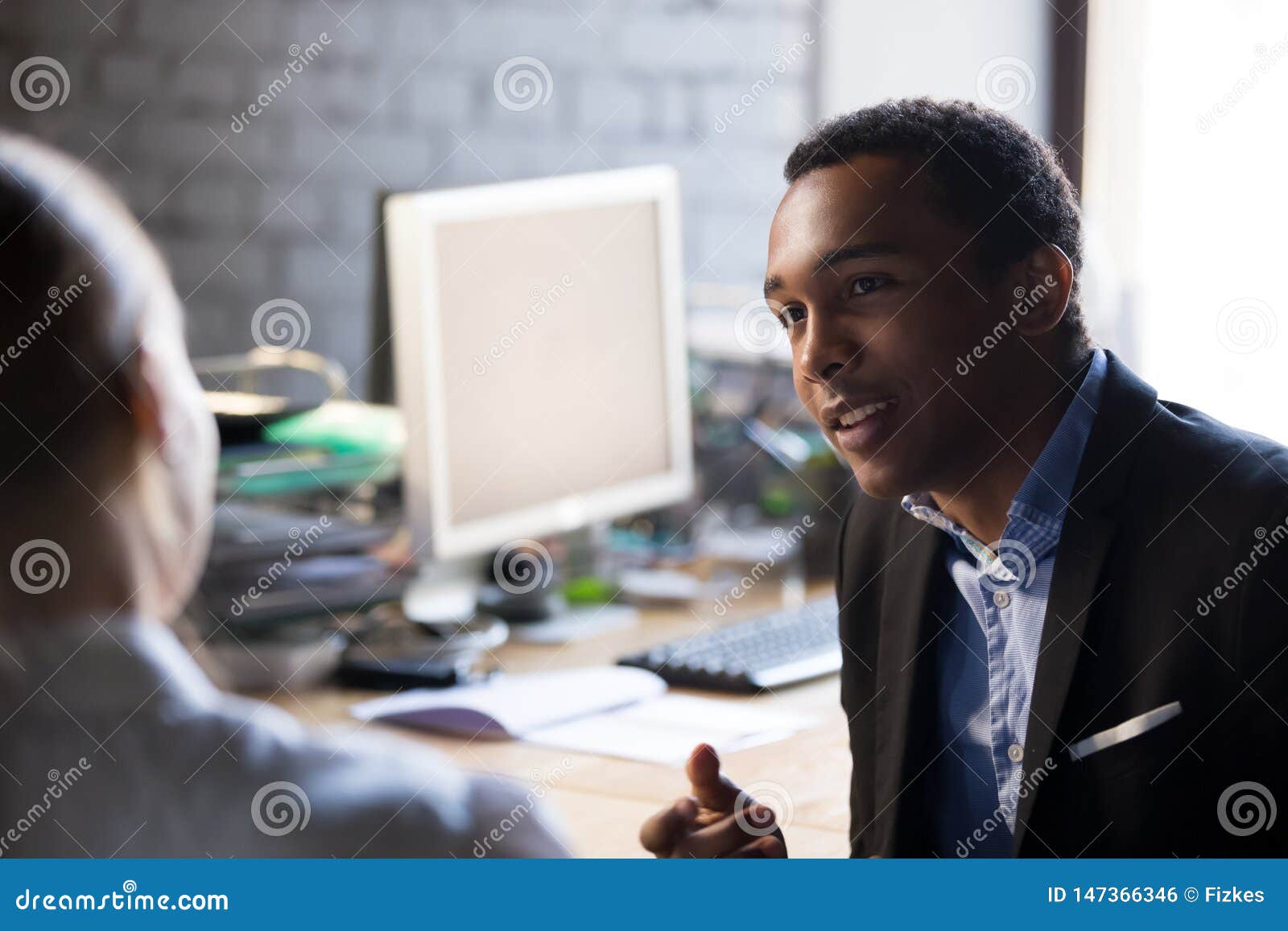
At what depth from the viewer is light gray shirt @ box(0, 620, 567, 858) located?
83cm

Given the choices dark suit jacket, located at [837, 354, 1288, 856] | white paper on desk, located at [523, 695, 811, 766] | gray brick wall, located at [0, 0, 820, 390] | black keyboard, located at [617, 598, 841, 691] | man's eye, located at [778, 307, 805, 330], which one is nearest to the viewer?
dark suit jacket, located at [837, 354, 1288, 856]

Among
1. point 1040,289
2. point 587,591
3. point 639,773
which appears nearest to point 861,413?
point 1040,289

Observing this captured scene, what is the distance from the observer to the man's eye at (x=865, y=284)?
1.00 meters

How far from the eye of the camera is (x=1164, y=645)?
3.12 ft

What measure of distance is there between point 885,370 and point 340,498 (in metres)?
0.80

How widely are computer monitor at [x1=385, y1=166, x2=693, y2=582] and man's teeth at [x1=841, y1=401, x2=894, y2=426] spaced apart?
0.60 meters

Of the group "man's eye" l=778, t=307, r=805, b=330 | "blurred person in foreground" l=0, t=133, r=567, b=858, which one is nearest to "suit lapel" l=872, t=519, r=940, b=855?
"man's eye" l=778, t=307, r=805, b=330

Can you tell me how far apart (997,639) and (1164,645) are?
15 centimetres

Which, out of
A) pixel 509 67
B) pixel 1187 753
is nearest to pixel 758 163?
pixel 509 67

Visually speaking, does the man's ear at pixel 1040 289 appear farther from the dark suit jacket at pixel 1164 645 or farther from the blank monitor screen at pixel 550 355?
the blank monitor screen at pixel 550 355

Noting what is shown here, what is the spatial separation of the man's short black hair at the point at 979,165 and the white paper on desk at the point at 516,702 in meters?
0.59

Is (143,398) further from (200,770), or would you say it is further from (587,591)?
(587,591)

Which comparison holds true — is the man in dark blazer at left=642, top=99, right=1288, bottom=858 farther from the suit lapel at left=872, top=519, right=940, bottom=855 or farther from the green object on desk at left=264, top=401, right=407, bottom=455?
the green object on desk at left=264, top=401, right=407, bottom=455

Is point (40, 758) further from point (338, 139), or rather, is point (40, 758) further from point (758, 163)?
point (758, 163)
